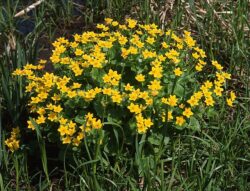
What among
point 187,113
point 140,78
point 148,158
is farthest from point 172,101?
point 148,158

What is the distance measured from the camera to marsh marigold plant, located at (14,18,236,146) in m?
2.33

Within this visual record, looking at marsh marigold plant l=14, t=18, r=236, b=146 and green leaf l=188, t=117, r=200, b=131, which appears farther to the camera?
green leaf l=188, t=117, r=200, b=131

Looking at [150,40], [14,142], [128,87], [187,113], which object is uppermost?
[150,40]

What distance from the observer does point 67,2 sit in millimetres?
3699

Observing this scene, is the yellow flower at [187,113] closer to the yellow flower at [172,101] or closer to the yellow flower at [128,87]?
the yellow flower at [172,101]

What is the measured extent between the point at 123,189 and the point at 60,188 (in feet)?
1.13

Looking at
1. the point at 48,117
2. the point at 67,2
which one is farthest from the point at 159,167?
the point at 67,2

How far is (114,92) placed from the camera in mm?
2324

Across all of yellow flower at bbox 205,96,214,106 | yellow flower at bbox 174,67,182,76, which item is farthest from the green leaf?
yellow flower at bbox 174,67,182,76

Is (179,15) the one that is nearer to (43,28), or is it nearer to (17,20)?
(43,28)

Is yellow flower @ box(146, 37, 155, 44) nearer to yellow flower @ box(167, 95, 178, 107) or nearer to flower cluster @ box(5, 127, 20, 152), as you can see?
yellow flower @ box(167, 95, 178, 107)

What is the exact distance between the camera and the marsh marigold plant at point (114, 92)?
233 centimetres

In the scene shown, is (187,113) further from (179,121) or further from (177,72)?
(177,72)

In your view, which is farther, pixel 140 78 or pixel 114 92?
pixel 140 78
